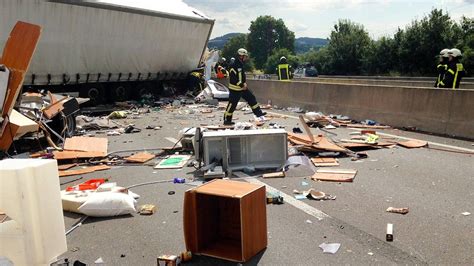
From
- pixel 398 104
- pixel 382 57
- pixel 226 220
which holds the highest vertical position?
pixel 382 57

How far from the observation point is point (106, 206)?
4.97m

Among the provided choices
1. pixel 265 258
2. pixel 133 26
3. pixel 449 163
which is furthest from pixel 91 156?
pixel 133 26

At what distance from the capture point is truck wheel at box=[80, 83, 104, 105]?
18.7 meters

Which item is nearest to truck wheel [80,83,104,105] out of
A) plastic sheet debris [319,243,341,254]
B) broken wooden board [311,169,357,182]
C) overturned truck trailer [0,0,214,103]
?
overturned truck trailer [0,0,214,103]

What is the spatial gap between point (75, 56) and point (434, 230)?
15.0 meters

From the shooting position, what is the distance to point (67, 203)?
5168 millimetres

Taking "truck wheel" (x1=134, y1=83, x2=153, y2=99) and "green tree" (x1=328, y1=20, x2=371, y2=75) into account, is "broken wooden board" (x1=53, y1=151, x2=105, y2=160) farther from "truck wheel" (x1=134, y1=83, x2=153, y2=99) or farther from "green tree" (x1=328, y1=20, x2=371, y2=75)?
"green tree" (x1=328, y1=20, x2=371, y2=75)

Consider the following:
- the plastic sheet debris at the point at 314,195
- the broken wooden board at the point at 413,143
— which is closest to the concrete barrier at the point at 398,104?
the broken wooden board at the point at 413,143

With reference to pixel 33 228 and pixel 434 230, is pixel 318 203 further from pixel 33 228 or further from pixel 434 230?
pixel 33 228

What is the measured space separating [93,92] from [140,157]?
38.8 feet

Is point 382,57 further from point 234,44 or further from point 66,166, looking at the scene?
point 234,44

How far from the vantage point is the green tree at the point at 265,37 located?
12731 cm

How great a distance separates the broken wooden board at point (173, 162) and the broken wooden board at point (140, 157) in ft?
1.30

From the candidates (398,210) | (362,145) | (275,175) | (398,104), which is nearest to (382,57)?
(398,104)
